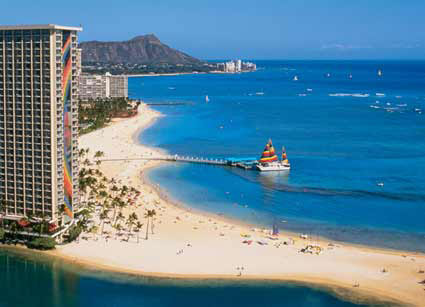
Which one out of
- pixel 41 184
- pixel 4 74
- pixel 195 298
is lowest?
pixel 195 298

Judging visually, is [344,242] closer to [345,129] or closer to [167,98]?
[345,129]

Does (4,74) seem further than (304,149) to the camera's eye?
No

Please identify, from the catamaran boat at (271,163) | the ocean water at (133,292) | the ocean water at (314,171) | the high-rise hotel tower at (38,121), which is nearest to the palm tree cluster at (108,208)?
the high-rise hotel tower at (38,121)

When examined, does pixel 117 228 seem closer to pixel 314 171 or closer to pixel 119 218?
pixel 119 218

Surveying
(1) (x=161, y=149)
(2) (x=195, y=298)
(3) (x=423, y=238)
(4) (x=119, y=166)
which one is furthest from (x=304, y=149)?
(2) (x=195, y=298)

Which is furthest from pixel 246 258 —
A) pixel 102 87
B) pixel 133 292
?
pixel 102 87

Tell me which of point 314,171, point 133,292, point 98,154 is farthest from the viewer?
point 98,154

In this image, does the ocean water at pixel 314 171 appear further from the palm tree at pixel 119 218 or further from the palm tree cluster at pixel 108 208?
the palm tree at pixel 119 218
